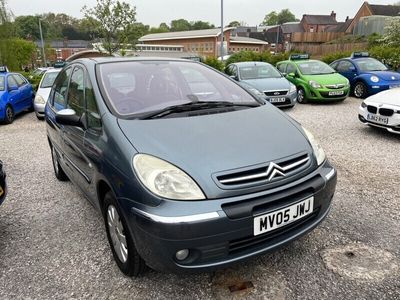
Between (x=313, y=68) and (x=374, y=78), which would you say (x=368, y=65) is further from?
(x=313, y=68)

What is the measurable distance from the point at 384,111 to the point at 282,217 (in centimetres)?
492

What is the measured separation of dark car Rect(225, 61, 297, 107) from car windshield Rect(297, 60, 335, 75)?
1.27 m

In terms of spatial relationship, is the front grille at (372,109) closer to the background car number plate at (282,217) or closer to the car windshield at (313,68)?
the car windshield at (313,68)

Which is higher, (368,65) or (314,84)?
(368,65)

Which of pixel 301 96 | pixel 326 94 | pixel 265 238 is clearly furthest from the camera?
pixel 301 96

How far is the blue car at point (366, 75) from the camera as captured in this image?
10.2 metres

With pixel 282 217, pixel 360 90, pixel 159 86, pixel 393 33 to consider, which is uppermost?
pixel 393 33

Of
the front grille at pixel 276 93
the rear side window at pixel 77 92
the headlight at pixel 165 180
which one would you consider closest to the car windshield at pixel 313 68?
the front grille at pixel 276 93

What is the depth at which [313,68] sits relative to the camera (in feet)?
36.0

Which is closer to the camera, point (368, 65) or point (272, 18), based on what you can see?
point (368, 65)

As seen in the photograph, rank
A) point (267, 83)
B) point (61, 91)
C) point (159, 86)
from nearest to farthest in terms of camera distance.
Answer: point (159, 86), point (61, 91), point (267, 83)

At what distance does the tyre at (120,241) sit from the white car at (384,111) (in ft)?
17.5

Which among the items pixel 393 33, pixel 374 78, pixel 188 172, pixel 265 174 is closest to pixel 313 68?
pixel 374 78

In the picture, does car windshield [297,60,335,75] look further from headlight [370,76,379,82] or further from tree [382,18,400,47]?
tree [382,18,400,47]
